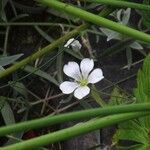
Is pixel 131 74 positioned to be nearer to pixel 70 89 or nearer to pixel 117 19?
pixel 117 19

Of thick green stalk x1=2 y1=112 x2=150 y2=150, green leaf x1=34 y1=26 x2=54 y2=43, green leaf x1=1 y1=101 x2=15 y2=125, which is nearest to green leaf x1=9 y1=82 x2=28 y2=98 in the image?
green leaf x1=1 y1=101 x2=15 y2=125

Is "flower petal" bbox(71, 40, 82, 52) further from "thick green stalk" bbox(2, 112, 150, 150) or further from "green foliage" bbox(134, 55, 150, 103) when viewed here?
"thick green stalk" bbox(2, 112, 150, 150)

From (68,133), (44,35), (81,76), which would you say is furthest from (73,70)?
(68,133)

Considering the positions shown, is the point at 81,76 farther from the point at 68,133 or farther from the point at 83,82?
the point at 68,133

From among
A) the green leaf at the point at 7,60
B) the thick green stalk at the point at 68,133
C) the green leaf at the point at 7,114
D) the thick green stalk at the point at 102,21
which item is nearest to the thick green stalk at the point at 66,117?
the thick green stalk at the point at 68,133

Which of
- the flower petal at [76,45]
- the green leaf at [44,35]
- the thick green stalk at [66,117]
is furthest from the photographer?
the green leaf at [44,35]

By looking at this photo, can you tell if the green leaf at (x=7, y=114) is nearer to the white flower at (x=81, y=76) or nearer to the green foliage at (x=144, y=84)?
the white flower at (x=81, y=76)

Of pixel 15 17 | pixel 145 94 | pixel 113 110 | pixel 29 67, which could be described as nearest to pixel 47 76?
pixel 29 67

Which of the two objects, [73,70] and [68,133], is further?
[73,70]
